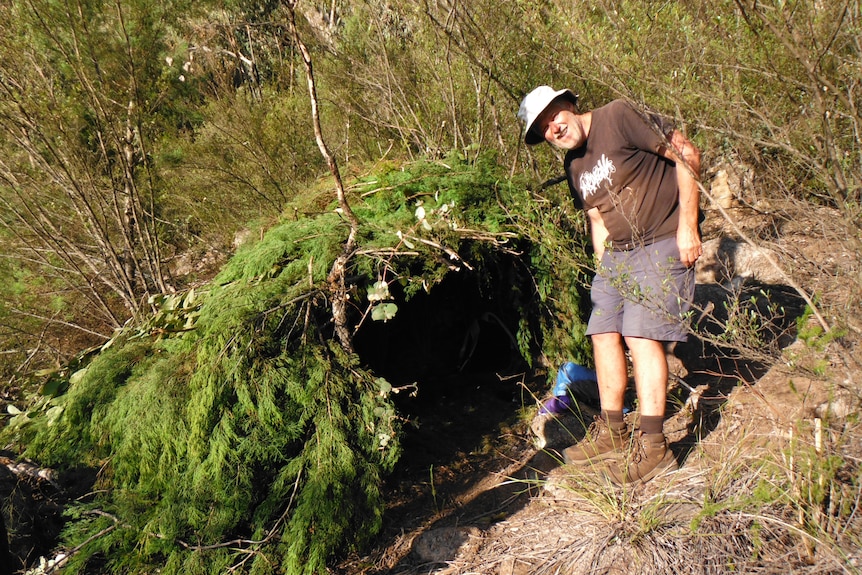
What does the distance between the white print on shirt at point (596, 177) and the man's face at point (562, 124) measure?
168 mm

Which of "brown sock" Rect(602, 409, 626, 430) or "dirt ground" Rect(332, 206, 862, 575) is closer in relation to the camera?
"dirt ground" Rect(332, 206, 862, 575)

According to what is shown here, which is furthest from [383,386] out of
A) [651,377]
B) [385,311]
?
[651,377]

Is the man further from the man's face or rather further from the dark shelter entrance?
the dark shelter entrance

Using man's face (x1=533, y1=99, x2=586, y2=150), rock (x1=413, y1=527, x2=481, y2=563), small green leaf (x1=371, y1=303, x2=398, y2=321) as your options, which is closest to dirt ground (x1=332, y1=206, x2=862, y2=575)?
rock (x1=413, y1=527, x2=481, y2=563)

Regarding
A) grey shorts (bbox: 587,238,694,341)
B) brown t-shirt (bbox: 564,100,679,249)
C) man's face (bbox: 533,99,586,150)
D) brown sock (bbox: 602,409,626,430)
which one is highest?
man's face (bbox: 533,99,586,150)

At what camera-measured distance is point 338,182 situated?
293 cm

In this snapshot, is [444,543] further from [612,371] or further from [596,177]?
[596,177]

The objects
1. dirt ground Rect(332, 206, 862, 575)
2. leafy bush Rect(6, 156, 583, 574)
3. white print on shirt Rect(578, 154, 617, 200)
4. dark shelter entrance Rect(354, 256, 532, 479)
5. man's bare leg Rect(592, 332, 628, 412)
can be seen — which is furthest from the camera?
dark shelter entrance Rect(354, 256, 532, 479)

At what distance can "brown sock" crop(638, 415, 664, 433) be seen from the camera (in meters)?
2.80

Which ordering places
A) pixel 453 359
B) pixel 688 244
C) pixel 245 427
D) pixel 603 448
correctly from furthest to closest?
pixel 453 359, pixel 603 448, pixel 688 244, pixel 245 427

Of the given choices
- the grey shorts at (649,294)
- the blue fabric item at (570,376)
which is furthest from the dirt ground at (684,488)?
the grey shorts at (649,294)

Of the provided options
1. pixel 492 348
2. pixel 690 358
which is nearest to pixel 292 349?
pixel 492 348

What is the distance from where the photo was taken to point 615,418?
3.09m

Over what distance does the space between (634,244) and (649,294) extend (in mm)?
340
